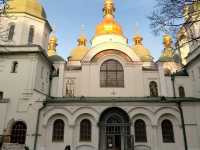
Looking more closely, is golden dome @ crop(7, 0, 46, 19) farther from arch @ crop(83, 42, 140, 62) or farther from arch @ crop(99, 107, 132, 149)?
arch @ crop(99, 107, 132, 149)

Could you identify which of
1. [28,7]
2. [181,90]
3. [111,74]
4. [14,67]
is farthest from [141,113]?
[28,7]

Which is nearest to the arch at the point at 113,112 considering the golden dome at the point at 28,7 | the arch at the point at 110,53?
the arch at the point at 110,53

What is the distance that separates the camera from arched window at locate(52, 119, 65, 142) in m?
18.5

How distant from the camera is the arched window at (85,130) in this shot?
18.6m

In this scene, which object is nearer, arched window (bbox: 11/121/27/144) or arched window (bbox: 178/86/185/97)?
arched window (bbox: 11/121/27/144)

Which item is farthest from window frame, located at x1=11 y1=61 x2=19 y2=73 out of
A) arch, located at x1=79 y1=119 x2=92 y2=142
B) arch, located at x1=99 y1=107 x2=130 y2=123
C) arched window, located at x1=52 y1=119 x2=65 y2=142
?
arch, located at x1=99 y1=107 x2=130 y2=123

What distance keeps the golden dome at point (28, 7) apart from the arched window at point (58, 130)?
10.9m

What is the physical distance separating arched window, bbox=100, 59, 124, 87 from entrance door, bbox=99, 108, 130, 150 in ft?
15.7

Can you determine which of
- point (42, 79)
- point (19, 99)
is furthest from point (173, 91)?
point (19, 99)

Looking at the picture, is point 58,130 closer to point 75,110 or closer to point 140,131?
point 75,110

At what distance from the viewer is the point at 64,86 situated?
24.3 metres

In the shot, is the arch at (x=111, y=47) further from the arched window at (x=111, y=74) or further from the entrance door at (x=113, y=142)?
the entrance door at (x=113, y=142)

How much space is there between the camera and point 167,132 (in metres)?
18.6

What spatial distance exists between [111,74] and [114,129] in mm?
6731
